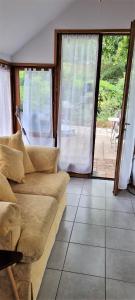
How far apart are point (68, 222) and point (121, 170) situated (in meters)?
1.27

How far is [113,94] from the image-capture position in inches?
289

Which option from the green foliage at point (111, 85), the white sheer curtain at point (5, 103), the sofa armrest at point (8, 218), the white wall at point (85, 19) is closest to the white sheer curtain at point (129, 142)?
the white wall at point (85, 19)

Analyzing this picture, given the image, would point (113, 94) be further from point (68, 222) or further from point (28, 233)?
point (28, 233)

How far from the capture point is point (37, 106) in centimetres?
377

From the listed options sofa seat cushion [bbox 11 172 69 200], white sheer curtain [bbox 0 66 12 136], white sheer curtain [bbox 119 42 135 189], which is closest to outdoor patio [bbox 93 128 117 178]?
white sheer curtain [bbox 119 42 135 189]

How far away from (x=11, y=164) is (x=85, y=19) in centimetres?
245

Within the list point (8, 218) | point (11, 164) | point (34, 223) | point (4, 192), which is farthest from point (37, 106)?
point (8, 218)

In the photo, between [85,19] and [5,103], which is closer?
[85,19]

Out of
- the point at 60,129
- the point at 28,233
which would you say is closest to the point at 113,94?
the point at 60,129

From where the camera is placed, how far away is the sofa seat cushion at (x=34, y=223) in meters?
1.46

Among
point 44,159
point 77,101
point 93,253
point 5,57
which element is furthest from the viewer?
point 77,101

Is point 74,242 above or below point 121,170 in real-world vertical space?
below

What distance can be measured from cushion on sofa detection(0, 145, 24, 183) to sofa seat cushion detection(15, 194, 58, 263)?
10.8 inches

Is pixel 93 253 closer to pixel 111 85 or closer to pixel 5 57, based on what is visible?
pixel 5 57
